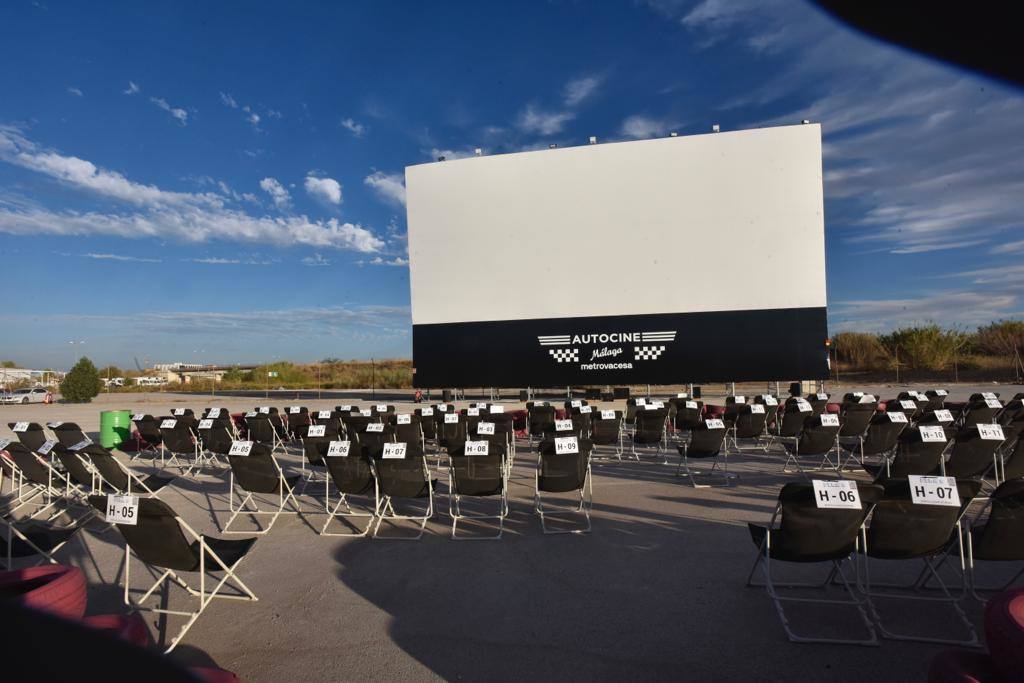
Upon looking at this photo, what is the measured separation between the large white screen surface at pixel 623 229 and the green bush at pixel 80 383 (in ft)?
57.3

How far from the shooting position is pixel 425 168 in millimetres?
17203

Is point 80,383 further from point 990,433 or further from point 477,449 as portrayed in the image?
point 990,433

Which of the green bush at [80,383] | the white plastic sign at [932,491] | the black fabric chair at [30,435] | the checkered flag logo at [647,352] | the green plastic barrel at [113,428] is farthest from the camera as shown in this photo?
the green bush at [80,383]

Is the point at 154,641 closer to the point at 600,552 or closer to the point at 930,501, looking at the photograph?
the point at 600,552

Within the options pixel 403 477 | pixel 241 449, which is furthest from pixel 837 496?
pixel 241 449

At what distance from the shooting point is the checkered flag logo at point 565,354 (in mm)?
16234

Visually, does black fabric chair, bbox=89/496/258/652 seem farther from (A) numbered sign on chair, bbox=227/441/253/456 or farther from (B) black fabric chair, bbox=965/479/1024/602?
(B) black fabric chair, bbox=965/479/1024/602

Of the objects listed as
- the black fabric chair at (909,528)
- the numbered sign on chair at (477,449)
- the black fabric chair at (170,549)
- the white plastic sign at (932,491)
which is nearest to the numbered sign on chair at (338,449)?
the numbered sign on chair at (477,449)

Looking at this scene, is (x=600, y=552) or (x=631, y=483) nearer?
(x=600, y=552)

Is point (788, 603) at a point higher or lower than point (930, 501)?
lower

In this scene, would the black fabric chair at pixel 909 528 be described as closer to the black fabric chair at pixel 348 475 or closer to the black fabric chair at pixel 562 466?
the black fabric chair at pixel 562 466

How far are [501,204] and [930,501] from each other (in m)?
14.6

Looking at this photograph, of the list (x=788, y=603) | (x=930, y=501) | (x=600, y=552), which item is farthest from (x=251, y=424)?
(x=930, y=501)

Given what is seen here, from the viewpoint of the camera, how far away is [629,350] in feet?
52.5
